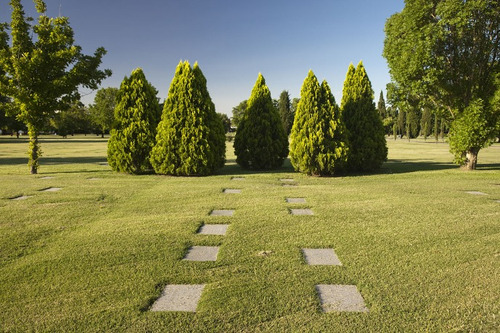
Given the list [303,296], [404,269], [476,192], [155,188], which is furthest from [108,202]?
[476,192]

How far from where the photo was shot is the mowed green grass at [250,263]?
252 centimetres

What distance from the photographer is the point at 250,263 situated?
3562 mm

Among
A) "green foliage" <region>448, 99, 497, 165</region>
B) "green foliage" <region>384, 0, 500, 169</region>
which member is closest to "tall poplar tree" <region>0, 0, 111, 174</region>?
"green foliage" <region>384, 0, 500, 169</region>

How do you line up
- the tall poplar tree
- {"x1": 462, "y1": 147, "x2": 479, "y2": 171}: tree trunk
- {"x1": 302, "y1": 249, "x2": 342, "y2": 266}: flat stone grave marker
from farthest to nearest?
{"x1": 462, "y1": 147, "x2": 479, "y2": 171}: tree trunk
the tall poplar tree
{"x1": 302, "y1": 249, "x2": 342, "y2": 266}: flat stone grave marker

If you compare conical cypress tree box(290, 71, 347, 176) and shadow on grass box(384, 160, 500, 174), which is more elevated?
conical cypress tree box(290, 71, 347, 176)

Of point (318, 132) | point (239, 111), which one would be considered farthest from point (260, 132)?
point (239, 111)

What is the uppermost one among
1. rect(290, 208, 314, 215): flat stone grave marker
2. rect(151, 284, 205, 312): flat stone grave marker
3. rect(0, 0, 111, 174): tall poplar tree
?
rect(0, 0, 111, 174): tall poplar tree

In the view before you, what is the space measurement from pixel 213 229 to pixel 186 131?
22.5ft

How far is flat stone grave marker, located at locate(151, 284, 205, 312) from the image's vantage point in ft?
8.78

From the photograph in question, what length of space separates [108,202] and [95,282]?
161 inches

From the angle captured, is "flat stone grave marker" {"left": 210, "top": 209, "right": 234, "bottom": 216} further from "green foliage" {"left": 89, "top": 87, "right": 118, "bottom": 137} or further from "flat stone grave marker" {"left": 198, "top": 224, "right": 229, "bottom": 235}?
"green foliage" {"left": 89, "top": 87, "right": 118, "bottom": 137}

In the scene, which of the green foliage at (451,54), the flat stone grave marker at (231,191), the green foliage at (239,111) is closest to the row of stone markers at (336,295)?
the flat stone grave marker at (231,191)

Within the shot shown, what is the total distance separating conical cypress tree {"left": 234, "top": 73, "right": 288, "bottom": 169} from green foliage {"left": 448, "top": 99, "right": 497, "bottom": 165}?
6.73m

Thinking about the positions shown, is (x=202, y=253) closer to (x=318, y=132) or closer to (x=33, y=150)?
(x=318, y=132)
